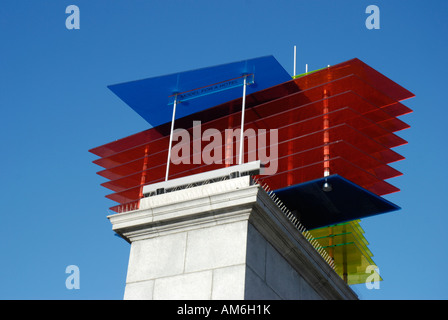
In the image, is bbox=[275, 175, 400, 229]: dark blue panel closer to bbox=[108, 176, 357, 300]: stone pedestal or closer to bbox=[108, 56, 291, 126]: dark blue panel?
bbox=[108, 176, 357, 300]: stone pedestal

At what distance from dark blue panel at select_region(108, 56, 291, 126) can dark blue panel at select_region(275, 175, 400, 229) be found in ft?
16.3

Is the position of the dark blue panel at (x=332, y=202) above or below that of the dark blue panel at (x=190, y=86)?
below

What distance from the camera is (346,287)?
2648 cm

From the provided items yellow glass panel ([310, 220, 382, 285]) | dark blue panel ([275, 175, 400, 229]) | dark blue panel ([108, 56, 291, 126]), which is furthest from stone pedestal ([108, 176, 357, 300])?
yellow glass panel ([310, 220, 382, 285])

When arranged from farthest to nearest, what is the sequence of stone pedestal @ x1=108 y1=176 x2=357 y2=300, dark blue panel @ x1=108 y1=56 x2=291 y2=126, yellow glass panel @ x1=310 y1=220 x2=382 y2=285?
yellow glass panel @ x1=310 y1=220 x2=382 y2=285 < dark blue panel @ x1=108 y1=56 x2=291 y2=126 < stone pedestal @ x1=108 y1=176 x2=357 y2=300

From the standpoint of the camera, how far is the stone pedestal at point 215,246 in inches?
815

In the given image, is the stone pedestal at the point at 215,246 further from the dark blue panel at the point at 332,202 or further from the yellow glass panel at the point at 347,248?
the yellow glass panel at the point at 347,248

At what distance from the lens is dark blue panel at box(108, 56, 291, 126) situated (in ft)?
91.1

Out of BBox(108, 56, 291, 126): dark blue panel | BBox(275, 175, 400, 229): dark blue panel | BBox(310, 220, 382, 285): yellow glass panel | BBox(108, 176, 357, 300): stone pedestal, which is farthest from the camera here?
BBox(310, 220, 382, 285): yellow glass panel

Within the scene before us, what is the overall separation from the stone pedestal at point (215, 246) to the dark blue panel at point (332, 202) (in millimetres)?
3604

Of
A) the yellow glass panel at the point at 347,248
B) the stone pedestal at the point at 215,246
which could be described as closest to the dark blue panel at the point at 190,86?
the stone pedestal at the point at 215,246

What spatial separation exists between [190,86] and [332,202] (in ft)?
25.6
